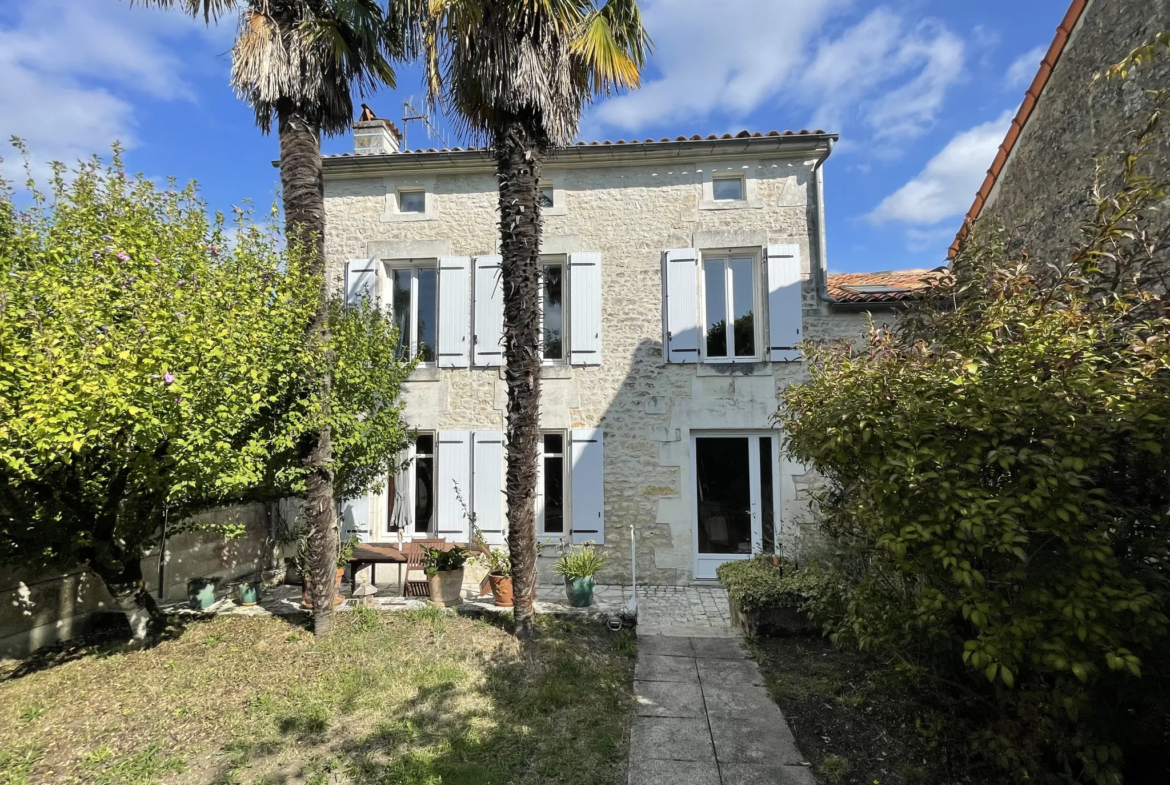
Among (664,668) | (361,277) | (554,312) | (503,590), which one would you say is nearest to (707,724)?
(664,668)

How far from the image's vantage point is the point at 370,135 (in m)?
9.51

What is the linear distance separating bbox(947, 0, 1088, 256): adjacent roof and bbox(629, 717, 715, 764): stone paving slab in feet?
15.2

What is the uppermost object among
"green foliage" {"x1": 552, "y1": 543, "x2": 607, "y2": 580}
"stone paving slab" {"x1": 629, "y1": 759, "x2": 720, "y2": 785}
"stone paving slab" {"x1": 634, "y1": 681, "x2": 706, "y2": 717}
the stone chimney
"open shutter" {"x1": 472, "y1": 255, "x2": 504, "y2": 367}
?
the stone chimney

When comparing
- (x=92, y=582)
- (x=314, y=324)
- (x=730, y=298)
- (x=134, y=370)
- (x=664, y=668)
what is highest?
(x=730, y=298)

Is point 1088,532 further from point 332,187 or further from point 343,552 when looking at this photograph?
point 332,187

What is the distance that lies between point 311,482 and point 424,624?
1.89 metres

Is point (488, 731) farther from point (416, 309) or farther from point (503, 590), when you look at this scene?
point (416, 309)

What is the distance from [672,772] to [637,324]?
20.4 ft

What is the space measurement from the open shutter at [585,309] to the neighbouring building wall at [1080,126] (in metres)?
5.11

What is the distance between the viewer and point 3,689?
467cm

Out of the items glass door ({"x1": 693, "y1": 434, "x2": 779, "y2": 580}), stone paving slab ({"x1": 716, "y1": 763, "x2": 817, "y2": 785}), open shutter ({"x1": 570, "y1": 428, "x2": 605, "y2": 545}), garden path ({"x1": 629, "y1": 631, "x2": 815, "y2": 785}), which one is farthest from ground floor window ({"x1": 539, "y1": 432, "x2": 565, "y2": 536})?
stone paving slab ({"x1": 716, "y1": 763, "x2": 817, "y2": 785})

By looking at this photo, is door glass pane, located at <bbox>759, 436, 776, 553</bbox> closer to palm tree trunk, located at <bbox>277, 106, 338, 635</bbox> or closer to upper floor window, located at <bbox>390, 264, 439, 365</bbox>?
upper floor window, located at <bbox>390, 264, 439, 365</bbox>

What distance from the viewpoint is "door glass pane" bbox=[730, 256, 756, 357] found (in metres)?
8.66

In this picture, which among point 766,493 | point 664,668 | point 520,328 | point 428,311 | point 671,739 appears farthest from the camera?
point 428,311
